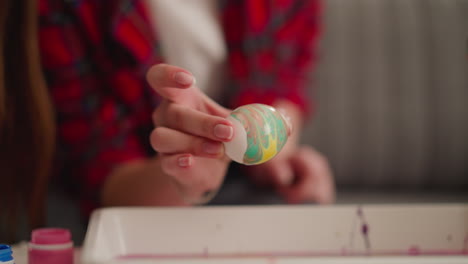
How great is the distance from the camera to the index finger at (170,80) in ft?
1.23

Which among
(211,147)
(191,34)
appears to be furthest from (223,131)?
A: (191,34)

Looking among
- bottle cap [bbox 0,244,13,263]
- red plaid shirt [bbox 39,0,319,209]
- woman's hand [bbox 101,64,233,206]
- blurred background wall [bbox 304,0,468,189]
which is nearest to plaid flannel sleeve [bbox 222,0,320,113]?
red plaid shirt [bbox 39,0,319,209]

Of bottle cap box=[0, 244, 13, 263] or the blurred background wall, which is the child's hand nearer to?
bottle cap box=[0, 244, 13, 263]

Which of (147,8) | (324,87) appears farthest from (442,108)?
(147,8)

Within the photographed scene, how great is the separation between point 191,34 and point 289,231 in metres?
0.38

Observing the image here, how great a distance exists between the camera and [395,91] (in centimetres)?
107

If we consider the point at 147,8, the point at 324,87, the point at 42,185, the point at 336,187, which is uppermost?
the point at 147,8

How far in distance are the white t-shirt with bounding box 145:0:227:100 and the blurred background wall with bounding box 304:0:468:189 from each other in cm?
39

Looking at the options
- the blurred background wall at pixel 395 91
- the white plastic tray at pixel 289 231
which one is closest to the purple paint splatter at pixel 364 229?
the white plastic tray at pixel 289 231

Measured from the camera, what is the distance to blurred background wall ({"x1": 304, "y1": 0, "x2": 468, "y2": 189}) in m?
1.07

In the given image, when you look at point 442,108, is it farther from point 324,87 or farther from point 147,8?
point 147,8

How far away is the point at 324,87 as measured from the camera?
1096mm

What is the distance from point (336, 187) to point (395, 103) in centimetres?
24

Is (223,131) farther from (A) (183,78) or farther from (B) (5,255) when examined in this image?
(B) (5,255)
